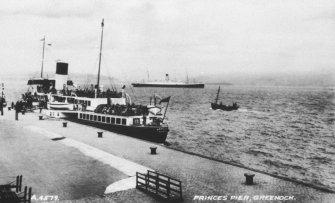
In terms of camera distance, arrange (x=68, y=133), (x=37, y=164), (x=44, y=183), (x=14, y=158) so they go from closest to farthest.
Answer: (x=44, y=183)
(x=37, y=164)
(x=14, y=158)
(x=68, y=133)

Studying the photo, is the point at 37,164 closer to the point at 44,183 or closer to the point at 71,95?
the point at 44,183

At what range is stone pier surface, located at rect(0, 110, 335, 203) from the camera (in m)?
13.3

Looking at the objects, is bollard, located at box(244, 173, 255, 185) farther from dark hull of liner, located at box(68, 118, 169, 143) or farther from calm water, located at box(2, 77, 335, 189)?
dark hull of liner, located at box(68, 118, 169, 143)

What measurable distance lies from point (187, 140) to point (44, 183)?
93.2 ft

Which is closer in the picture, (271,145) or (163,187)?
(163,187)

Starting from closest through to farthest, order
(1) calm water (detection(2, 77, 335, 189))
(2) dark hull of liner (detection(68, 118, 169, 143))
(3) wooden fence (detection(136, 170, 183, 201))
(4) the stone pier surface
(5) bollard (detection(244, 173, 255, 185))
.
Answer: (3) wooden fence (detection(136, 170, 183, 201)) → (4) the stone pier surface → (5) bollard (detection(244, 173, 255, 185)) → (1) calm water (detection(2, 77, 335, 189)) → (2) dark hull of liner (detection(68, 118, 169, 143))

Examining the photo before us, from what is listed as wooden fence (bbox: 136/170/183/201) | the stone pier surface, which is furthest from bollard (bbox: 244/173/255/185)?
wooden fence (bbox: 136/170/183/201)

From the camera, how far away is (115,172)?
1669 centimetres

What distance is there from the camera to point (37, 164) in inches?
707

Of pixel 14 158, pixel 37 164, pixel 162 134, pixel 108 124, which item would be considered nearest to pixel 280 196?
pixel 37 164

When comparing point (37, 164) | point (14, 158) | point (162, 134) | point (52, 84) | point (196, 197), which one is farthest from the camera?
point (52, 84)

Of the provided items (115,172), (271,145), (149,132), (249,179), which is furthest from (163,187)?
(271,145)

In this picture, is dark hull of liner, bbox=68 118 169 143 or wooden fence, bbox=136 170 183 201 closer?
wooden fence, bbox=136 170 183 201

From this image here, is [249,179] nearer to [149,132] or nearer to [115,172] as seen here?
[115,172]
